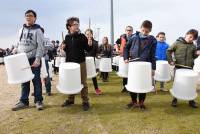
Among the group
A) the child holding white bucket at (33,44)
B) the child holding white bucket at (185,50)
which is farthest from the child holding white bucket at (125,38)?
the child holding white bucket at (33,44)

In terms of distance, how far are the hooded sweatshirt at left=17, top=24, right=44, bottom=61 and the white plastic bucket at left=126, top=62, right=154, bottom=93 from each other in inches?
75.4

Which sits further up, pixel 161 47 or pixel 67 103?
pixel 161 47

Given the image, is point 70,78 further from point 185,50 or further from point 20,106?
point 185,50

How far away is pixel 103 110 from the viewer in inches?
287

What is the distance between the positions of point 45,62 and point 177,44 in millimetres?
3657

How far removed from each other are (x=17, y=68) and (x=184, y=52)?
348cm

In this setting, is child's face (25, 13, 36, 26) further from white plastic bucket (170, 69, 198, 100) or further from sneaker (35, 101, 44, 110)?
white plastic bucket (170, 69, 198, 100)

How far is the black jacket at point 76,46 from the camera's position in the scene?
7.20m

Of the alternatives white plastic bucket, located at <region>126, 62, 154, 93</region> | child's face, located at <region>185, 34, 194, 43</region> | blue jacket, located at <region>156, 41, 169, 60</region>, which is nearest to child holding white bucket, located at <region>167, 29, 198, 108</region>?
child's face, located at <region>185, 34, 194, 43</region>

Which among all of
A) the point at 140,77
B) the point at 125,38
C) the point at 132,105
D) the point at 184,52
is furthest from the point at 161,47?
the point at 140,77

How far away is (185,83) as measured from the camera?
283 inches

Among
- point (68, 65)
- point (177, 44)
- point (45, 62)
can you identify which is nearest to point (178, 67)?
point (177, 44)

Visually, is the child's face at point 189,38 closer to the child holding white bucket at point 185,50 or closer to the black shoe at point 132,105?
the child holding white bucket at point 185,50

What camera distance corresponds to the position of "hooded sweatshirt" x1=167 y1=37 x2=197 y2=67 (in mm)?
7477
